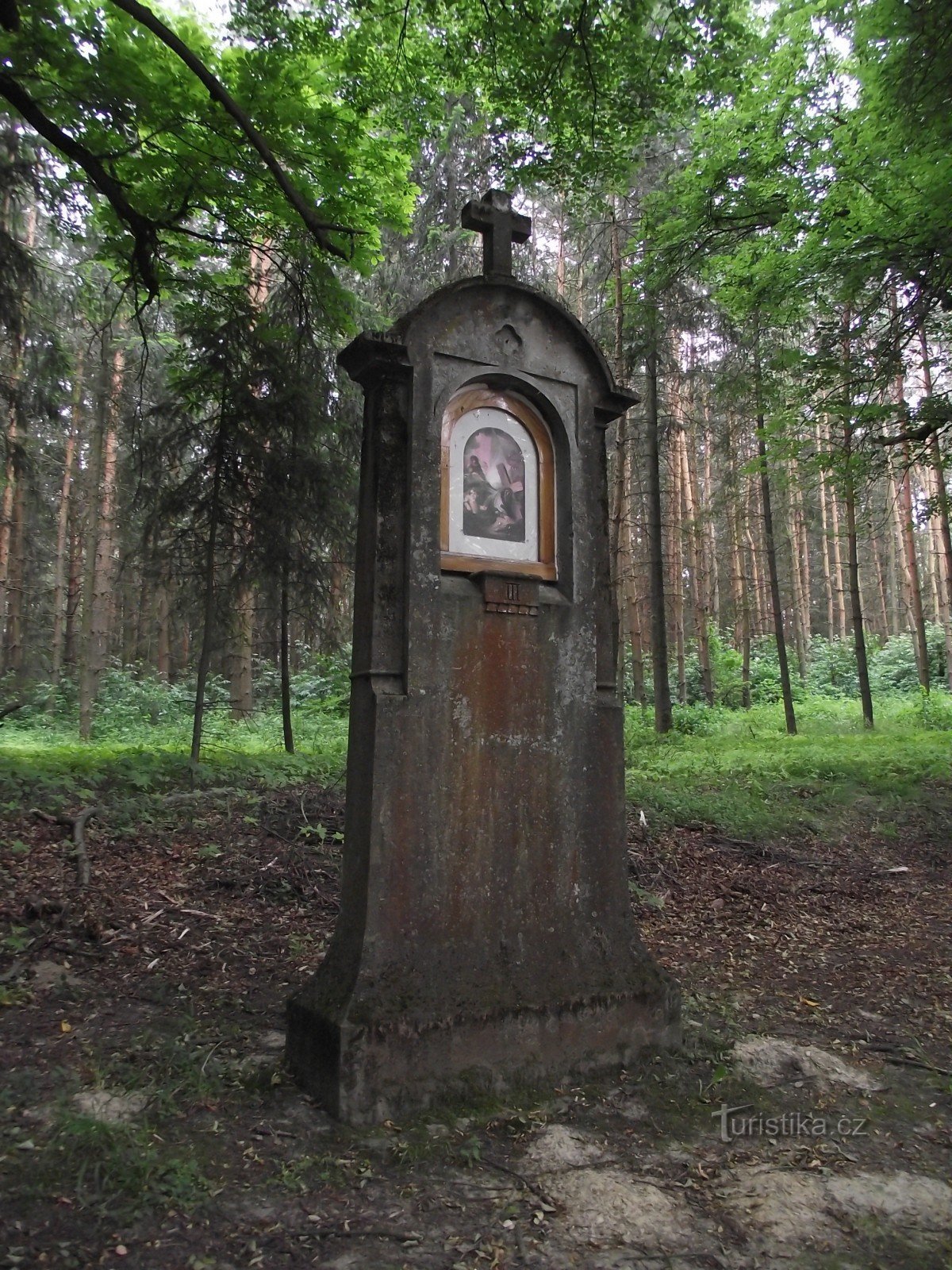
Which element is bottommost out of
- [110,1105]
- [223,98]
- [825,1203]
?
[825,1203]

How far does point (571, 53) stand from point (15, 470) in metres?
6.63

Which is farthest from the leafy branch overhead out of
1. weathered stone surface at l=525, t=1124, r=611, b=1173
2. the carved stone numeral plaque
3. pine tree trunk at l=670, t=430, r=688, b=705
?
pine tree trunk at l=670, t=430, r=688, b=705

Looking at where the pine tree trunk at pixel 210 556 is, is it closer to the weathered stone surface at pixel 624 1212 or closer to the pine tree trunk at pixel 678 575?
the weathered stone surface at pixel 624 1212

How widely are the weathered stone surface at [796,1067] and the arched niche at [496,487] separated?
8.62ft

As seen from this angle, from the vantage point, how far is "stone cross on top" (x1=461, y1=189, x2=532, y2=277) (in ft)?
15.4

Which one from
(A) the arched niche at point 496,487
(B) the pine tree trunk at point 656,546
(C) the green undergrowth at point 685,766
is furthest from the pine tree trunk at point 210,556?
(B) the pine tree trunk at point 656,546

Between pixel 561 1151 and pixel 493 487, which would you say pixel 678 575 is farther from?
pixel 561 1151

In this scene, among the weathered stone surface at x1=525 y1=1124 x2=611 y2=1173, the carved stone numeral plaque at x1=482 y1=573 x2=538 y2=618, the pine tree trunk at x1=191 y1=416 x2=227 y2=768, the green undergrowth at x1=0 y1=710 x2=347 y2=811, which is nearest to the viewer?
the weathered stone surface at x1=525 y1=1124 x2=611 y2=1173

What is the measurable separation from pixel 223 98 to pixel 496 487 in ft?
10.6

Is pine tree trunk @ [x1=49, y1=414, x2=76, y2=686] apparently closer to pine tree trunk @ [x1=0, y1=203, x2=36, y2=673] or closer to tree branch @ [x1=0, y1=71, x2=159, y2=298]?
pine tree trunk @ [x1=0, y1=203, x2=36, y2=673]

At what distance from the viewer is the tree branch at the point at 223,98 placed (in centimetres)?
494

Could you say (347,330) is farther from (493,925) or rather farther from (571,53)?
(493,925)

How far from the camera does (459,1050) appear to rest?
3.76 meters

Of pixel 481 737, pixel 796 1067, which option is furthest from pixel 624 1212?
pixel 481 737
